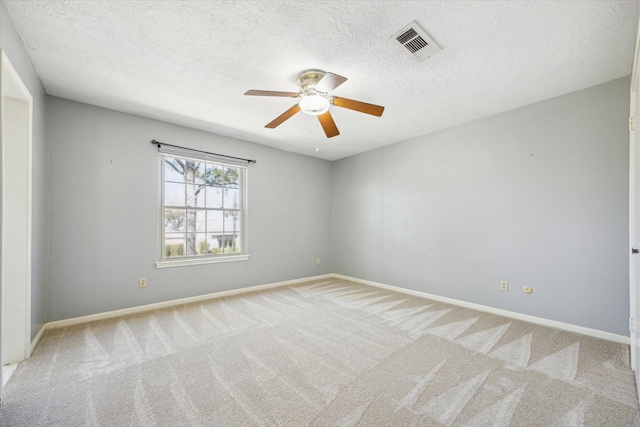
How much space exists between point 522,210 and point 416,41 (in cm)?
239

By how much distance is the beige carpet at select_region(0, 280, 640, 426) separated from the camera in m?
1.56

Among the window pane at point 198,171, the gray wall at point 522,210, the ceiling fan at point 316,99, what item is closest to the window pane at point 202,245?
the window pane at point 198,171

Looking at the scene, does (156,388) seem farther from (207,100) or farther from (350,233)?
(350,233)

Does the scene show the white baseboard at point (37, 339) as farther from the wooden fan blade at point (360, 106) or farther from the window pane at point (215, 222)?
the wooden fan blade at point (360, 106)

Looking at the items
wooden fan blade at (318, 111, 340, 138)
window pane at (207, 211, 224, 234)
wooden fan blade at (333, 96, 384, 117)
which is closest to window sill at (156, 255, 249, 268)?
window pane at (207, 211, 224, 234)

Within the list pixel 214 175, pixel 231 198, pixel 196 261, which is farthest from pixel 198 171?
pixel 196 261

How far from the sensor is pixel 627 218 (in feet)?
8.18

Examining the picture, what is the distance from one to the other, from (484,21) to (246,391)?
9.82 ft

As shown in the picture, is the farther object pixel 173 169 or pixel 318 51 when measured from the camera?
pixel 173 169

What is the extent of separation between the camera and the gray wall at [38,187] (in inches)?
84.0

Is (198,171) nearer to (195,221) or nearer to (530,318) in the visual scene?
(195,221)

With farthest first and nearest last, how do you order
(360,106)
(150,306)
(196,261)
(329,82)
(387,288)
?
(387,288) < (196,261) < (150,306) < (360,106) < (329,82)

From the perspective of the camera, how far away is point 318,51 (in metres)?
2.11

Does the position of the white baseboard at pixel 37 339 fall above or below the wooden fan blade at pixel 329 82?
below
